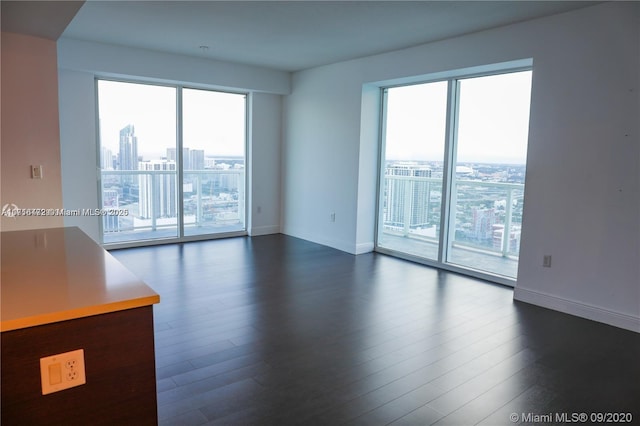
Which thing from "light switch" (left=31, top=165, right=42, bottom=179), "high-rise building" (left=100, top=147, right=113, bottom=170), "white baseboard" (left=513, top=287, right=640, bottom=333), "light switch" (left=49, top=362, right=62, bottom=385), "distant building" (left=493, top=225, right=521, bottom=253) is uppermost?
"high-rise building" (left=100, top=147, right=113, bottom=170)

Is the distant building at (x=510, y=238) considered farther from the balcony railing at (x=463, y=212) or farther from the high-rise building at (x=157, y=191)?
the high-rise building at (x=157, y=191)

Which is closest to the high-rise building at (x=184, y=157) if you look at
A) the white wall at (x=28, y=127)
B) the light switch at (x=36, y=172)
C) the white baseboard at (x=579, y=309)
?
the white wall at (x=28, y=127)

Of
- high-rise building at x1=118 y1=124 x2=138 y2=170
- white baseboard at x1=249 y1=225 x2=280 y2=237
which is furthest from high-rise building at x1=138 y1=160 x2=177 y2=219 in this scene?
white baseboard at x1=249 y1=225 x2=280 y2=237

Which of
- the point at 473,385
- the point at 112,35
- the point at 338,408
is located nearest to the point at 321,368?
the point at 338,408

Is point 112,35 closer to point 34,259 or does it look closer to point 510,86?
point 34,259

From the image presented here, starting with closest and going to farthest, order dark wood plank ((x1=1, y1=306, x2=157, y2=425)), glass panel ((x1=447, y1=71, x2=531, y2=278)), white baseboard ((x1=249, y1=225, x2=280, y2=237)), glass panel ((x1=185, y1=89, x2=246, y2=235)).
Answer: dark wood plank ((x1=1, y1=306, x2=157, y2=425)) < glass panel ((x1=447, y1=71, x2=531, y2=278)) < glass panel ((x1=185, y1=89, x2=246, y2=235)) < white baseboard ((x1=249, y1=225, x2=280, y2=237))

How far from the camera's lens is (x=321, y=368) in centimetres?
264

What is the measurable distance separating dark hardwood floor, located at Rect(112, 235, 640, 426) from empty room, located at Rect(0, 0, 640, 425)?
19 millimetres

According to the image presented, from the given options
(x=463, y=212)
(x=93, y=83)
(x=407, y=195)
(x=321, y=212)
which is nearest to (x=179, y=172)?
(x=93, y=83)

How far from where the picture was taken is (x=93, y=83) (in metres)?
5.27

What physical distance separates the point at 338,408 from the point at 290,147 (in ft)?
16.8

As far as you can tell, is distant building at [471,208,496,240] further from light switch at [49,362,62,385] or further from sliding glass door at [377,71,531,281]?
light switch at [49,362,62,385]

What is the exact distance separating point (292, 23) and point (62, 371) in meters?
3.68

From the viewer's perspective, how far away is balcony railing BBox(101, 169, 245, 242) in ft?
19.0
